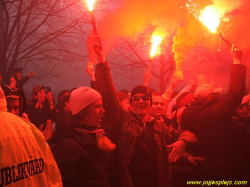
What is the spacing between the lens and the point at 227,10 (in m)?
4.66

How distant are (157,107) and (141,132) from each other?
2.09ft

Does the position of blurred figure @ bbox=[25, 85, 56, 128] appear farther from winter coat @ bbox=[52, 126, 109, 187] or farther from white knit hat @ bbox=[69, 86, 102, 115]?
winter coat @ bbox=[52, 126, 109, 187]

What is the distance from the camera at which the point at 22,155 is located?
5.99 ft

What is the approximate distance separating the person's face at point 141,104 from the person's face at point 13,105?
1576 mm

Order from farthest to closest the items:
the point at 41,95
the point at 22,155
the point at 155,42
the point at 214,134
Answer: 1. the point at 155,42
2. the point at 41,95
3. the point at 214,134
4. the point at 22,155

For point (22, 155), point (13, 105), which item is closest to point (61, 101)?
point (13, 105)

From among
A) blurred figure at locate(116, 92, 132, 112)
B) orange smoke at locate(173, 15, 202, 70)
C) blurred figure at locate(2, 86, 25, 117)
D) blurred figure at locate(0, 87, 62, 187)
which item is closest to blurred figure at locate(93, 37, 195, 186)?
blurred figure at locate(116, 92, 132, 112)

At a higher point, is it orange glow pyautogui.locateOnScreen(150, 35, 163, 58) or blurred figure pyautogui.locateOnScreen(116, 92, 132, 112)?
orange glow pyautogui.locateOnScreen(150, 35, 163, 58)

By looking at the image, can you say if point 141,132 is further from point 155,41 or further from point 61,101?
point 155,41

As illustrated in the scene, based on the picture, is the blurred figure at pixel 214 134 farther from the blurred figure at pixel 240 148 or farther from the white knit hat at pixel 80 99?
the white knit hat at pixel 80 99

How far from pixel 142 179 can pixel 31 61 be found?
411 cm

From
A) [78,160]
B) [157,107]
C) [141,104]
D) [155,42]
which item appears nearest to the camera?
[78,160]

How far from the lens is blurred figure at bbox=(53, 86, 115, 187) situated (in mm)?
2639

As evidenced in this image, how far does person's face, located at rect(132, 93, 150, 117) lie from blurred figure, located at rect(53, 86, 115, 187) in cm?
79
